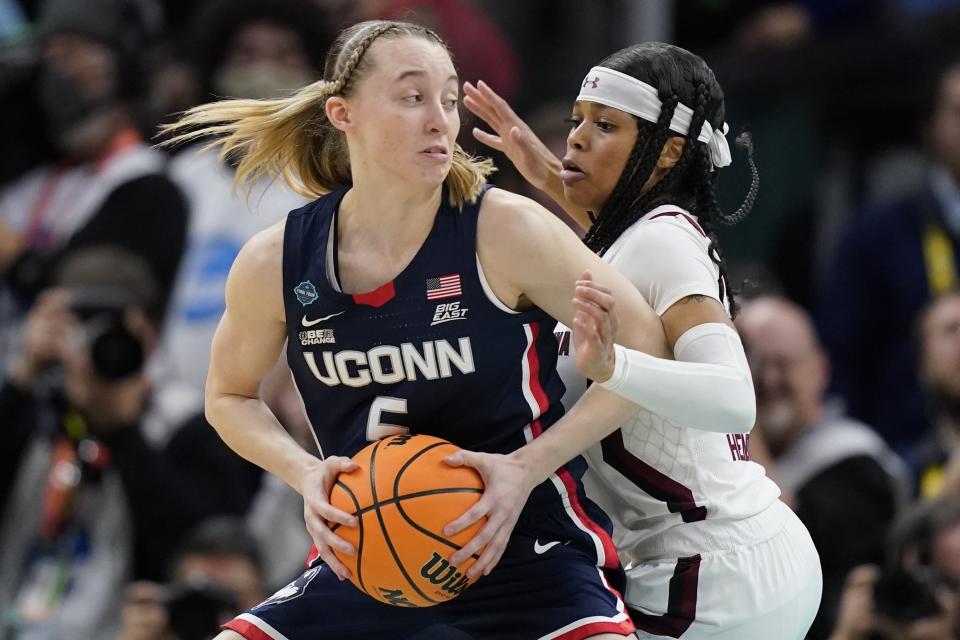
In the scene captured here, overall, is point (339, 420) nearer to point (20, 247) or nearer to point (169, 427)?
point (169, 427)

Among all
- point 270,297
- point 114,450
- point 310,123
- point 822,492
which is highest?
point 310,123

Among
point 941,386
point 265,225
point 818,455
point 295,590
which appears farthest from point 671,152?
point 265,225

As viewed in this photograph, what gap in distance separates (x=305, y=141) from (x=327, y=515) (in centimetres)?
111

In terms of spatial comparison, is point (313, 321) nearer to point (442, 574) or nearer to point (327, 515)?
point (327, 515)

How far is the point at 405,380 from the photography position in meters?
4.29

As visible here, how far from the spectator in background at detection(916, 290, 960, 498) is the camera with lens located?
11.3ft

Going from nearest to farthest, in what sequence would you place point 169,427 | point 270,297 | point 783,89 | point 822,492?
1. point 270,297
2. point 822,492
3. point 169,427
4. point 783,89

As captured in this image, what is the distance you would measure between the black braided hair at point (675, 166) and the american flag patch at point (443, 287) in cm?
53

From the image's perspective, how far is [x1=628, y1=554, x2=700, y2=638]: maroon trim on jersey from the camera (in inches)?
174

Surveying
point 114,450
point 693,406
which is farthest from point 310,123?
point 114,450

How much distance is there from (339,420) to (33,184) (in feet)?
17.1

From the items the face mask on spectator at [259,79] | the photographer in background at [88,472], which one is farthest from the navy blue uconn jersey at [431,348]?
the face mask on spectator at [259,79]

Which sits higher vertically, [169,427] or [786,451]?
[169,427]

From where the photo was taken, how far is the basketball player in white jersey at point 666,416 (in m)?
4.32
